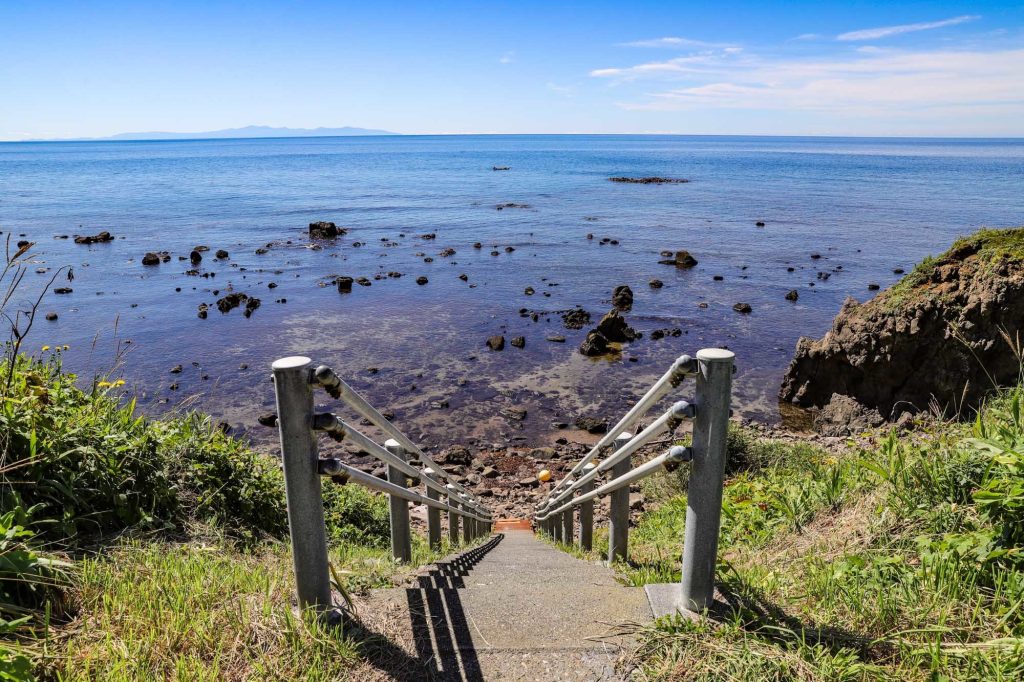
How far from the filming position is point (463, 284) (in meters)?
28.2

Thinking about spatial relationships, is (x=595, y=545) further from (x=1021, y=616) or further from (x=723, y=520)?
(x=1021, y=616)

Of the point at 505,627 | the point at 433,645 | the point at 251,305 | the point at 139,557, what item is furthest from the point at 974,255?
the point at 251,305

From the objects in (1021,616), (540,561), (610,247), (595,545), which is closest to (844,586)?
(1021,616)

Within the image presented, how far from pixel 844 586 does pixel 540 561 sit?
2927 mm

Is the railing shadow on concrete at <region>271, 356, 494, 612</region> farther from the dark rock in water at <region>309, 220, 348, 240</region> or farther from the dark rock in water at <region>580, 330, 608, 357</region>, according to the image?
the dark rock in water at <region>309, 220, 348, 240</region>

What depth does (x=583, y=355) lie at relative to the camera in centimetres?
1948

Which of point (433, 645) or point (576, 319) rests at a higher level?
point (433, 645)

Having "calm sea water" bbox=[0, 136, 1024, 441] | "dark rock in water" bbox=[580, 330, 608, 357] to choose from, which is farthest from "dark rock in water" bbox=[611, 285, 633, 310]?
"dark rock in water" bbox=[580, 330, 608, 357]

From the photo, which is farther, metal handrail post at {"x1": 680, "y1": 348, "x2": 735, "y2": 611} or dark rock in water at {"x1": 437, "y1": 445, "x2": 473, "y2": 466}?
dark rock in water at {"x1": 437, "y1": 445, "x2": 473, "y2": 466}

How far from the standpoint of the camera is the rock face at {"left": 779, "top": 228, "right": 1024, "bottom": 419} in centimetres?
1130

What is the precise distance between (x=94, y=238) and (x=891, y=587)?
44.3 metres

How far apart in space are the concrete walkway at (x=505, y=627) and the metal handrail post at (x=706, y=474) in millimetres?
287

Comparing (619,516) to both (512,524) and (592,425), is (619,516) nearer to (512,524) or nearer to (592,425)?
(512,524)

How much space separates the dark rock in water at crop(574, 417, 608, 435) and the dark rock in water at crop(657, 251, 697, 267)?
18.5 metres
